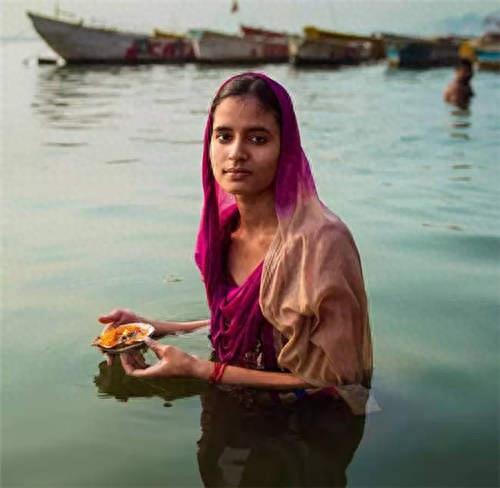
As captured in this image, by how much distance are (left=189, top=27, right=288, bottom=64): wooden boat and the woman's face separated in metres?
38.3

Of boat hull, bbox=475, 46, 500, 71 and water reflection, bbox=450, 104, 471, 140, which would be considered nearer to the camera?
water reflection, bbox=450, 104, 471, 140

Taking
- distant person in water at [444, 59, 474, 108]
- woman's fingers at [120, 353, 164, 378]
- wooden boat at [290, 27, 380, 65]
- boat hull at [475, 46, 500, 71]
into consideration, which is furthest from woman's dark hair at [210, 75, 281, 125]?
wooden boat at [290, 27, 380, 65]

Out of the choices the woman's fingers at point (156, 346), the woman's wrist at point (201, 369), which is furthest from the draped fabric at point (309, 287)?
the woman's fingers at point (156, 346)

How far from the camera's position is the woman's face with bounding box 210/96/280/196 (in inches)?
93.8

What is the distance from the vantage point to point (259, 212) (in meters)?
2.63

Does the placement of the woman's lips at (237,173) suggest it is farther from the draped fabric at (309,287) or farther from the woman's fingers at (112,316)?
the woman's fingers at (112,316)

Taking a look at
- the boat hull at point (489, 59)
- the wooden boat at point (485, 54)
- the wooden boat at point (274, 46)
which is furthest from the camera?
the wooden boat at point (274, 46)

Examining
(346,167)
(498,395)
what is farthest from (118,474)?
(346,167)

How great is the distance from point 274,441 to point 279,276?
0.60m

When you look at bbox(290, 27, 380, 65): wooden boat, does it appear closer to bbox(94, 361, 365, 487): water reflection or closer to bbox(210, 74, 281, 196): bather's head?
bbox(210, 74, 281, 196): bather's head

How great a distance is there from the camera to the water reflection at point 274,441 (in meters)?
2.35

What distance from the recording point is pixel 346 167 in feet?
27.9

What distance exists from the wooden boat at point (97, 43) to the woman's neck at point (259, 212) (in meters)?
38.6

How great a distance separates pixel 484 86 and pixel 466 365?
2055 centimetres
